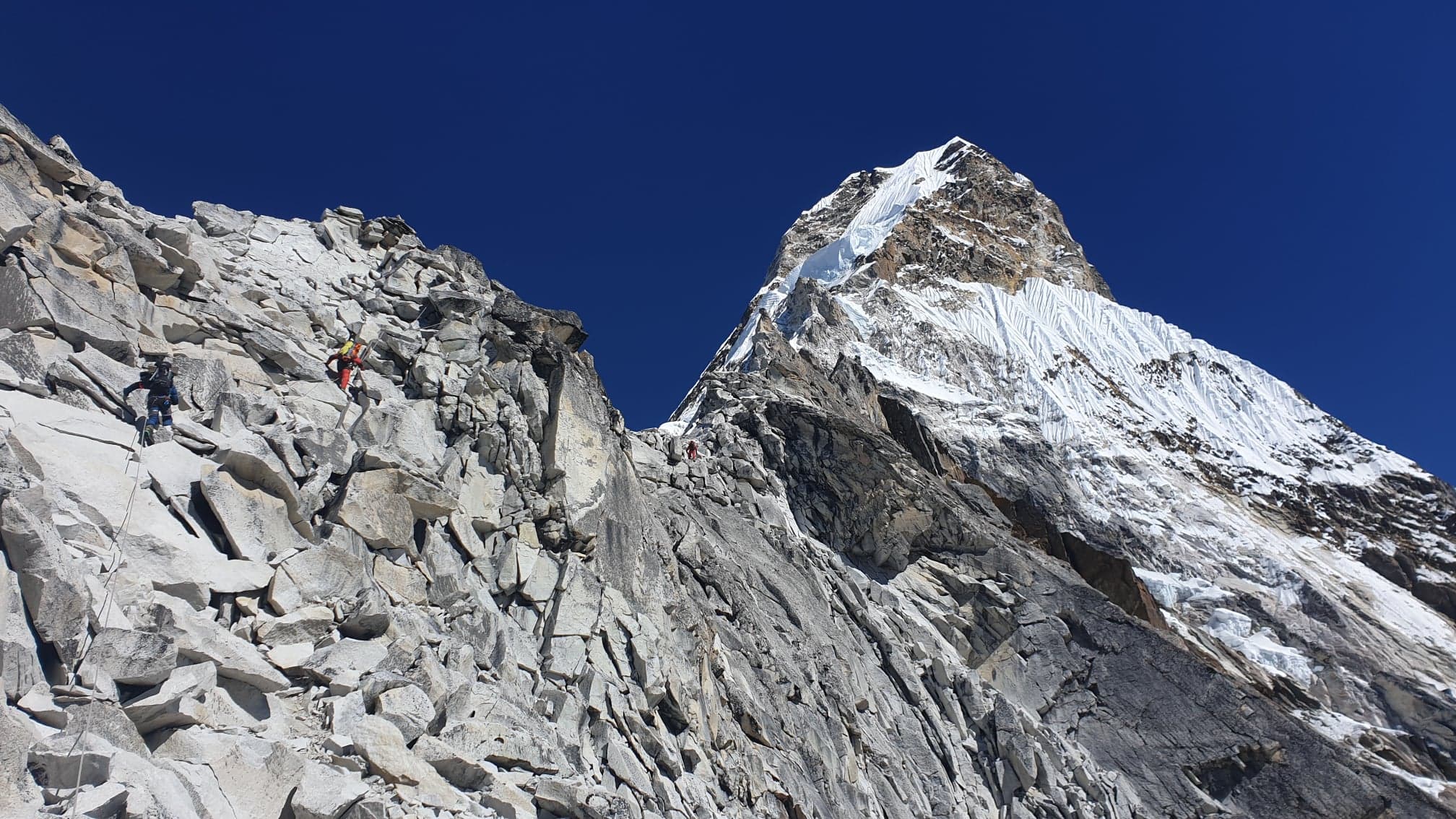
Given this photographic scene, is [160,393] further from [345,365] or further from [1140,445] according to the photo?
[1140,445]

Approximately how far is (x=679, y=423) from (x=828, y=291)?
33.1 meters

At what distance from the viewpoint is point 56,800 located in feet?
22.8

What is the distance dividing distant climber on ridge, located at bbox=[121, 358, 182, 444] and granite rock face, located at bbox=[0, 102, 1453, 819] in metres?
0.24

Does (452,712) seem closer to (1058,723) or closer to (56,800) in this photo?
(56,800)

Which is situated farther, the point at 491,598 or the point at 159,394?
the point at 491,598

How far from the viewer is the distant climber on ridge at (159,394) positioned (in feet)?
38.4

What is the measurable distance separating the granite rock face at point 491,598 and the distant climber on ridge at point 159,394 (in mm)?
238

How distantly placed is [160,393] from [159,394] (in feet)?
0.06

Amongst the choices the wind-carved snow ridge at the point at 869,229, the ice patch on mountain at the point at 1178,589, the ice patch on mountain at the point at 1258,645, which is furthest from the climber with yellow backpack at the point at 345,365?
the wind-carved snow ridge at the point at 869,229

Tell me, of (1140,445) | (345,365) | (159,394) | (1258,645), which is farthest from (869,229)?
(159,394)

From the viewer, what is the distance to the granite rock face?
8.88 meters

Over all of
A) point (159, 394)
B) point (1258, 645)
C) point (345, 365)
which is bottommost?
point (159, 394)

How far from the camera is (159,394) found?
471 inches

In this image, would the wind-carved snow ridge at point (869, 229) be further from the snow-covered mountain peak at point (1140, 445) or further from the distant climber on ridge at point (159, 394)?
the distant climber on ridge at point (159, 394)
